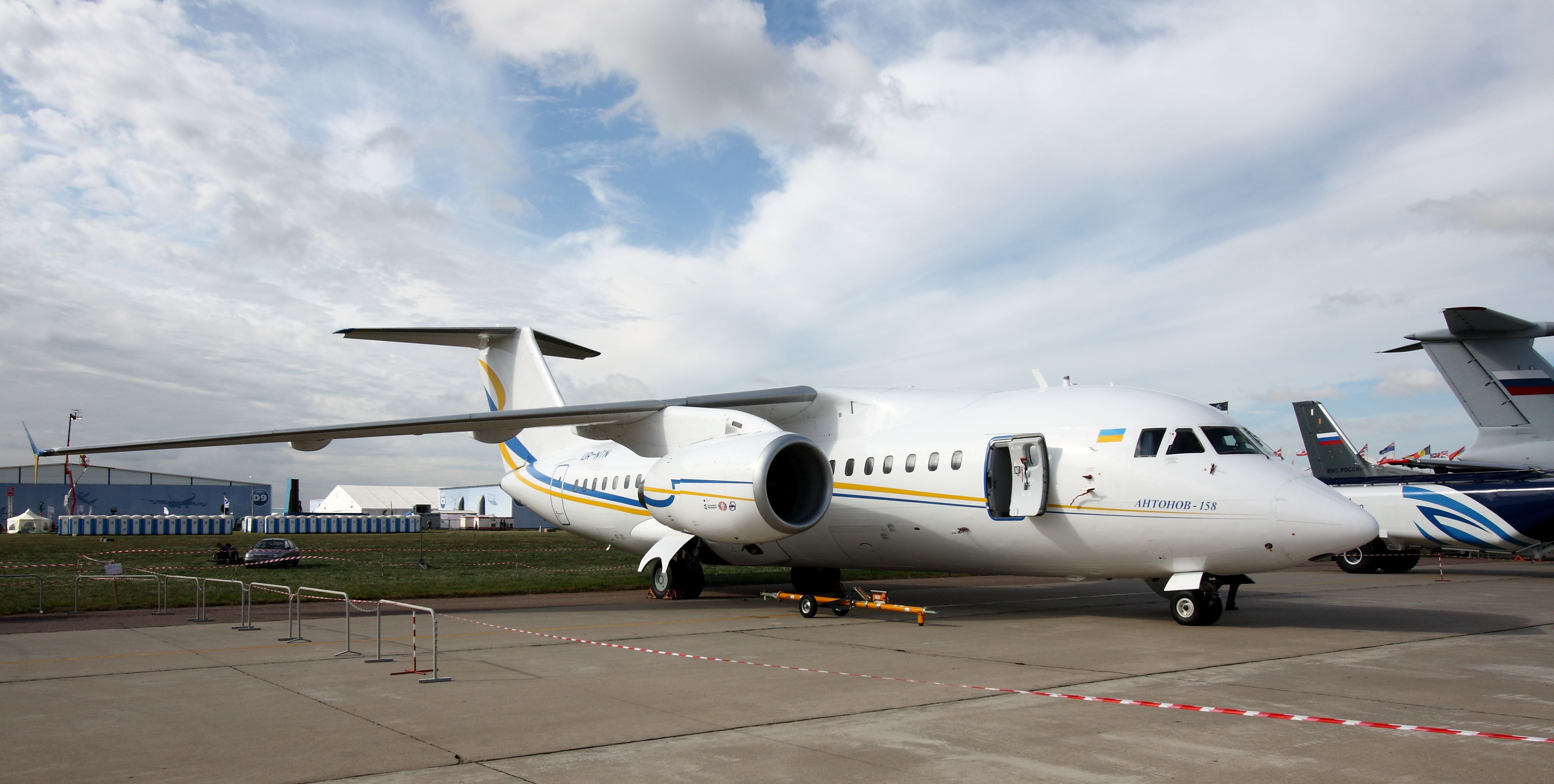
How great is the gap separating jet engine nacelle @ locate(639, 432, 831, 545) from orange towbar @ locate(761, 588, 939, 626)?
1050 millimetres

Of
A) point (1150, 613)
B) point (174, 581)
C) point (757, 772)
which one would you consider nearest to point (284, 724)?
point (757, 772)

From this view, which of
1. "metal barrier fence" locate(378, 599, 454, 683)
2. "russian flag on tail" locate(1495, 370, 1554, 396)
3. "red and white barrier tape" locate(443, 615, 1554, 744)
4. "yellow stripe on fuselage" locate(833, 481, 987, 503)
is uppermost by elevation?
"russian flag on tail" locate(1495, 370, 1554, 396)

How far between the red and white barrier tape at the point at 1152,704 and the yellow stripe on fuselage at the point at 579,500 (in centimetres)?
662

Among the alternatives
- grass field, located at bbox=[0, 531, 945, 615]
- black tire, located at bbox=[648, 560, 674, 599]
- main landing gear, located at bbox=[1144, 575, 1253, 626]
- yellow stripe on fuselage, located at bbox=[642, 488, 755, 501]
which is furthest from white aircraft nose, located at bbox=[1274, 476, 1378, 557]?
grass field, located at bbox=[0, 531, 945, 615]

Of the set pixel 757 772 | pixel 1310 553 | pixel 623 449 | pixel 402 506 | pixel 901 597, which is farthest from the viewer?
pixel 402 506

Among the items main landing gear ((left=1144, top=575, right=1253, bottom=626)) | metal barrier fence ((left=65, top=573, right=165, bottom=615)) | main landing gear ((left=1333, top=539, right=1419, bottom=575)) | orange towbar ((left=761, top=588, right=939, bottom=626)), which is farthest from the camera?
main landing gear ((left=1333, top=539, right=1419, bottom=575))

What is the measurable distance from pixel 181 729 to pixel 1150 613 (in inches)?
461

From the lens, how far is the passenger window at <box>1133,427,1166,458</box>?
11.4 metres

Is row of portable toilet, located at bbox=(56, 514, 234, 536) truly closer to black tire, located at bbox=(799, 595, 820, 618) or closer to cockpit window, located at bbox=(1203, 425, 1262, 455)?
black tire, located at bbox=(799, 595, 820, 618)

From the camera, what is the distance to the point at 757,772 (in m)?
5.35

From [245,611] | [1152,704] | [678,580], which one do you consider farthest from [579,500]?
[1152,704]

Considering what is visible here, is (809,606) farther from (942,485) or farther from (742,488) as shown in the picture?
(942,485)

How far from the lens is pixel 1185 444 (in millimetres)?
11352

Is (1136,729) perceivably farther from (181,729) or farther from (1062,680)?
(181,729)
